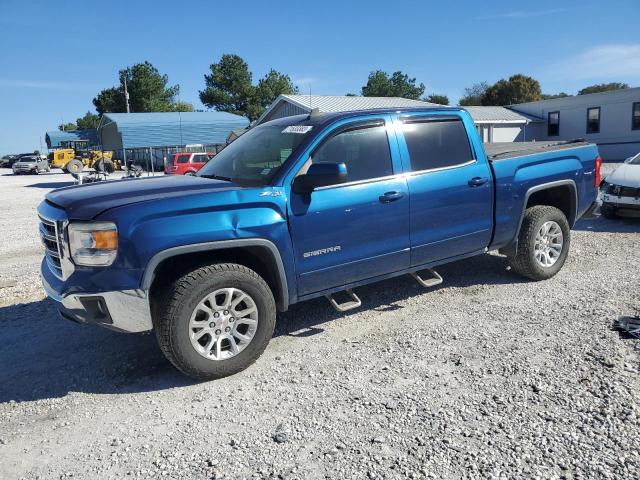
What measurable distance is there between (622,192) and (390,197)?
676cm

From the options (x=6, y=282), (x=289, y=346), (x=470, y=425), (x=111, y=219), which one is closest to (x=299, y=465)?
(x=470, y=425)

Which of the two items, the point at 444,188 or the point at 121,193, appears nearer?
the point at 121,193

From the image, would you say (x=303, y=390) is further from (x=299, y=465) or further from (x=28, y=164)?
(x=28, y=164)

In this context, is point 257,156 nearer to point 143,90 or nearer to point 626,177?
point 626,177

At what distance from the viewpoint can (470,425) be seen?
2951 millimetres

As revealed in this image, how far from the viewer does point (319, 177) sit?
3.72 metres

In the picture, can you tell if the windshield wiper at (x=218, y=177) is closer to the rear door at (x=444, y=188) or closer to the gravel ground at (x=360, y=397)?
the gravel ground at (x=360, y=397)

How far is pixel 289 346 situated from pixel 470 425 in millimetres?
1716

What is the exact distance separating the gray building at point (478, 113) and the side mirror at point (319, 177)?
23945mm

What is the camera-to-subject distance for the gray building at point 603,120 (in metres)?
27.9

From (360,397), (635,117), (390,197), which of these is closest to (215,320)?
(360,397)

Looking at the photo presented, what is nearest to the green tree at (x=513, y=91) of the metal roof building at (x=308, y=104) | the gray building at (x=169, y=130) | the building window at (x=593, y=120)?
the building window at (x=593, y=120)

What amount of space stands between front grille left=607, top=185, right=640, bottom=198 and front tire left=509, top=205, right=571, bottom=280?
407 cm

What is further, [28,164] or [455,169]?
[28,164]
